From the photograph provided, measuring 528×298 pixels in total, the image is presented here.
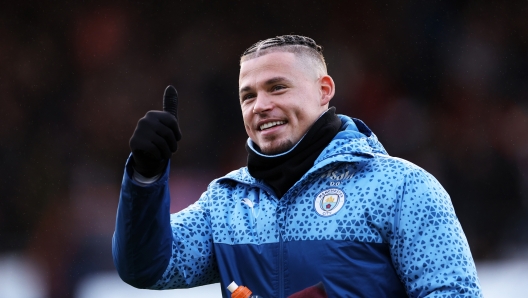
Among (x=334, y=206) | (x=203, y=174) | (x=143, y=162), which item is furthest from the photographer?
(x=203, y=174)

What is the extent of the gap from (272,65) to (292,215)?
1.65 ft

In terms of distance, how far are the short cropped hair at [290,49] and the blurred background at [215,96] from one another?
10.1 feet

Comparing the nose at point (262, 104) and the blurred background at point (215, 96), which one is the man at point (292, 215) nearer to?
the nose at point (262, 104)

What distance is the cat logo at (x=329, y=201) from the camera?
6.68 feet

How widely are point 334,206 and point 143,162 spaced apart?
56cm

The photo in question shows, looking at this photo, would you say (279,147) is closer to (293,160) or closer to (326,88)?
(293,160)

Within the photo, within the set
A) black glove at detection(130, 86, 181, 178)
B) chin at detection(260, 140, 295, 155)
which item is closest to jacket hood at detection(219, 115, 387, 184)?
chin at detection(260, 140, 295, 155)

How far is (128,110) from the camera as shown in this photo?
18.6 feet

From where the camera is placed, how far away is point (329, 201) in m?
2.05

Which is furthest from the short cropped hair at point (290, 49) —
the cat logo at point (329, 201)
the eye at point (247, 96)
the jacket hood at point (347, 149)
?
the cat logo at point (329, 201)

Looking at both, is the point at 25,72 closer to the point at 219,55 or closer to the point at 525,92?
the point at 219,55

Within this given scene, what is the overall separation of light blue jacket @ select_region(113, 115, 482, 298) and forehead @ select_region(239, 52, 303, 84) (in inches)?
11.6

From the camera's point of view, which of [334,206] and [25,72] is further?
[25,72]

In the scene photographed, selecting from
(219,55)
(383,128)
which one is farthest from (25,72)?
(383,128)
